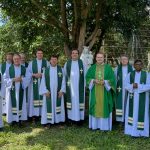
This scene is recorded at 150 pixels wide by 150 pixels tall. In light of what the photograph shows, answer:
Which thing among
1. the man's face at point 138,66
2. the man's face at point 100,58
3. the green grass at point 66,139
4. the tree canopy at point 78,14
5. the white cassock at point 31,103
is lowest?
Answer: the green grass at point 66,139

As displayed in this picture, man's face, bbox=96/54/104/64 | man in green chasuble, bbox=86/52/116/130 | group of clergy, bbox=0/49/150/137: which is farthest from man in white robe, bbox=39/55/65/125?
man's face, bbox=96/54/104/64

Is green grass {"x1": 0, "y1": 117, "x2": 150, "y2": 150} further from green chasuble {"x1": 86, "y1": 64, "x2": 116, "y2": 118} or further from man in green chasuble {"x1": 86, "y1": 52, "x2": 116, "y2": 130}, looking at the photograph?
green chasuble {"x1": 86, "y1": 64, "x2": 116, "y2": 118}

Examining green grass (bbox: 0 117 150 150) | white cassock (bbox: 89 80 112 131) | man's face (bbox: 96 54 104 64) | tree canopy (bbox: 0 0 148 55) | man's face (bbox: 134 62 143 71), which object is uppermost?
tree canopy (bbox: 0 0 148 55)

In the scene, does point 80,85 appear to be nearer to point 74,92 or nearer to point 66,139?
point 74,92

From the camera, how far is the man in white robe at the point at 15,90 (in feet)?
31.6

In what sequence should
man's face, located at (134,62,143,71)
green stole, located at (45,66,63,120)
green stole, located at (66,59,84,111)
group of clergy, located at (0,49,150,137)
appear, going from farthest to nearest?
green stole, located at (66,59,84,111), green stole, located at (45,66,63,120), group of clergy, located at (0,49,150,137), man's face, located at (134,62,143,71)

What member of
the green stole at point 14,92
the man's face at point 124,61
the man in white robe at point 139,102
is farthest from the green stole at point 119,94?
the green stole at point 14,92

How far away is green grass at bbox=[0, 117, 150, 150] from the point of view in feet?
26.0

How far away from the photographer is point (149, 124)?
28.2 ft

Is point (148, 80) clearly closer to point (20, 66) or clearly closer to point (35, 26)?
point (20, 66)

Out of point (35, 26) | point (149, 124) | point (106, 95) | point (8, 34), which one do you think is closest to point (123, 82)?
point (106, 95)

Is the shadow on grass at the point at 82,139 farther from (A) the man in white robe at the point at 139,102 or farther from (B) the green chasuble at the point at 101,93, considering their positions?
(B) the green chasuble at the point at 101,93

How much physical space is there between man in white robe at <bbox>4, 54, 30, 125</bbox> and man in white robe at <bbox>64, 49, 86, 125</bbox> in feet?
3.68

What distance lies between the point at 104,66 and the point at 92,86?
56 centimetres
